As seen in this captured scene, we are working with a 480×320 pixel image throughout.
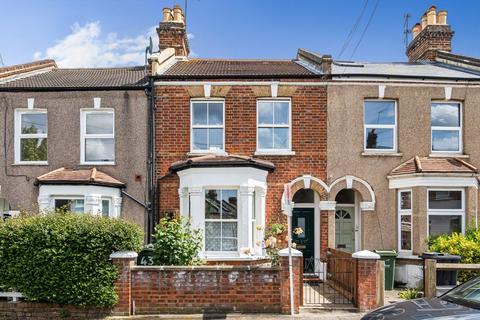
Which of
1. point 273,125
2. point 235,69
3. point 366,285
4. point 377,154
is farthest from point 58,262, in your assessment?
point 377,154

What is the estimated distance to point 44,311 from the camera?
9219mm

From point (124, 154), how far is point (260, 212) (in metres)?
4.55

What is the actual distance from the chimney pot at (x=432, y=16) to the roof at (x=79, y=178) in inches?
530

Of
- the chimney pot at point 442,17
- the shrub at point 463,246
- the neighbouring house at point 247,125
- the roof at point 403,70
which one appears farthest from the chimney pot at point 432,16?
the shrub at point 463,246

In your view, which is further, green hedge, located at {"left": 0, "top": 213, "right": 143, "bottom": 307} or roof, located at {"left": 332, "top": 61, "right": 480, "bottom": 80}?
roof, located at {"left": 332, "top": 61, "right": 480, "bottom": 80}

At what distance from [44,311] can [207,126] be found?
705cm

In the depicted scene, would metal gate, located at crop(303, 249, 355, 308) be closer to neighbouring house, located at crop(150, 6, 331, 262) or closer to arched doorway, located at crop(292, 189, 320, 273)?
arched doorway, located at crop(292, 189, 320, 273)

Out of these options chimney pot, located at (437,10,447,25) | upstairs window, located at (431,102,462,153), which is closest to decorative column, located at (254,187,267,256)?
upstairs window, located at (431,102,462,153)

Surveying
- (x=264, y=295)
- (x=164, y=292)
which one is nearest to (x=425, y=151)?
(x=264, y=295)

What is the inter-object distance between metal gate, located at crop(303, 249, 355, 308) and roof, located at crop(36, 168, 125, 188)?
6.23 meters

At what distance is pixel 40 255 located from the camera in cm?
902

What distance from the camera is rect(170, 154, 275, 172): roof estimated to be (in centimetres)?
1277

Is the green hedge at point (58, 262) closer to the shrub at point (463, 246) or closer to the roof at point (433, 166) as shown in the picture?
the shrub at point (463, 246)

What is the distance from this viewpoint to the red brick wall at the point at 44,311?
9.20 m
